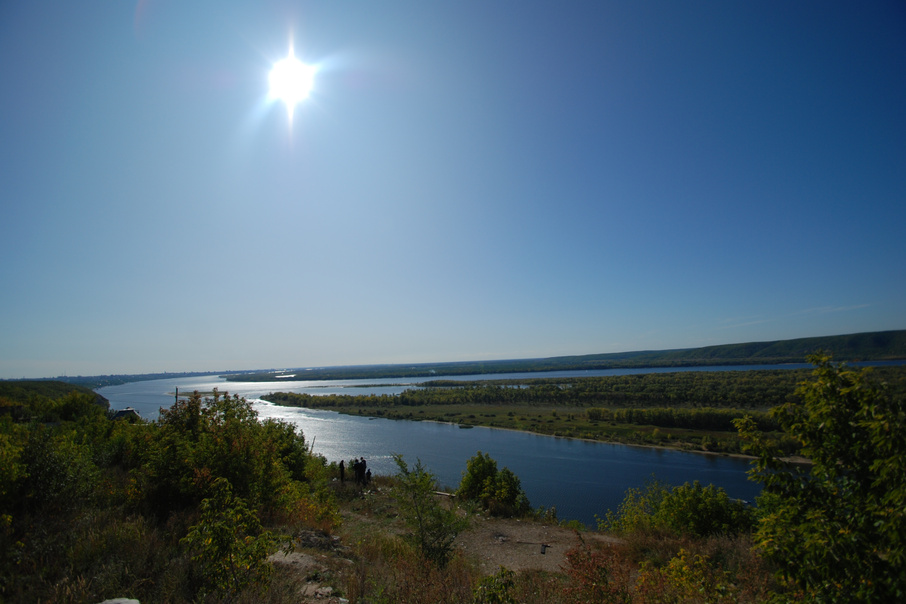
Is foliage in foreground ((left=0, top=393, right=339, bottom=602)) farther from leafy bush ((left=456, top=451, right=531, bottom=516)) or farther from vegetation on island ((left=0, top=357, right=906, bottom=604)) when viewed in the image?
leafy bush ((left=456, top=451, right=531, bottom=516))

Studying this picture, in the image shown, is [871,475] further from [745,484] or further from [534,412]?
[534,412]

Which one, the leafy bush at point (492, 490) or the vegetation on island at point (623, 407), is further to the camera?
the vegetation on island at point (623, 407)

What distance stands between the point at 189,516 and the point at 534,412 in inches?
3356

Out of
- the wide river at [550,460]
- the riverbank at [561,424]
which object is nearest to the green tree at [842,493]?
the wide river at [550,460]

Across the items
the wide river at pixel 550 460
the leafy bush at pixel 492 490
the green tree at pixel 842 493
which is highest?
the green tree at pixel 842 493

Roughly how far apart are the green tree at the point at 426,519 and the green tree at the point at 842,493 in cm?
662

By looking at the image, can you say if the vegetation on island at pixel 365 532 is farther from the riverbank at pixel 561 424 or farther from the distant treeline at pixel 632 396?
the distant treeline at pixel 632 396

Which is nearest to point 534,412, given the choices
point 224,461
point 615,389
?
point 615,389

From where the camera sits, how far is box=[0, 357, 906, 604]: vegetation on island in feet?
12.4

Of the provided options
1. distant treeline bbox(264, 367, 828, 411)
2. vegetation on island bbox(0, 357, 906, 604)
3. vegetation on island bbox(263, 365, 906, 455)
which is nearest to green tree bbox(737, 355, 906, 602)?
vegetation on island bbox(0, 357, 906, 604)

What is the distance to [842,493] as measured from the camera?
163 inches

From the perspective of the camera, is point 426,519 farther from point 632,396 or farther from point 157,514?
point 632,396

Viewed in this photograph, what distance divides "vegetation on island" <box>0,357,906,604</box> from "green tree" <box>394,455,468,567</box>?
36mm

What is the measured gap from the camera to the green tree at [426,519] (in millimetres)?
9141
